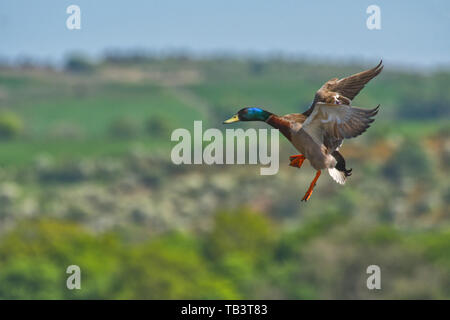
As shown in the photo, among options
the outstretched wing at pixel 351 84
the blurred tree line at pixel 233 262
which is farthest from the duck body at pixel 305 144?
the blurred tree line at pixel 233 262

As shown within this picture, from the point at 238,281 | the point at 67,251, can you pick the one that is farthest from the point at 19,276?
the point at 238,281

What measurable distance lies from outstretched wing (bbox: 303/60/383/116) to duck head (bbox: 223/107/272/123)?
380 millimetres

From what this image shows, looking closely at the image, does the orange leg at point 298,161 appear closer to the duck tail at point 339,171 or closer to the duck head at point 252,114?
the duck tail at point 339,171

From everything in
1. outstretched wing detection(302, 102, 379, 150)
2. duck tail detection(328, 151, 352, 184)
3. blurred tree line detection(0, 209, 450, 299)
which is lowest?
duck tail detection(328, 151, 352, 184)

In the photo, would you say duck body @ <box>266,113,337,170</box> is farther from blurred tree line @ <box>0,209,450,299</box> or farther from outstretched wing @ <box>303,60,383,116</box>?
blurred tree line @ <box>0,209,450,299</box>

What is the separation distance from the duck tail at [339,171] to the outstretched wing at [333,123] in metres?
0.09

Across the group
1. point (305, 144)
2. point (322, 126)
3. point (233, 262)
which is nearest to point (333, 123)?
point (322, 126)

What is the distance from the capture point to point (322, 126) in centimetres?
797

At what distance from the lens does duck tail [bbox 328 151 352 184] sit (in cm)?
779

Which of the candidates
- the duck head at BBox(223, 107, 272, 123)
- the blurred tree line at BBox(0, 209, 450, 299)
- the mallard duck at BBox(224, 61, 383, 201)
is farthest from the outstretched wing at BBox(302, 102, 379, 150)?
the blurred tree line at BBox(0, 209, 450, 299)

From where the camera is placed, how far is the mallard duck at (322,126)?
25.4 ft

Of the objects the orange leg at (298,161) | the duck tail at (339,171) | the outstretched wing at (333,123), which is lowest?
the duck tail at (339,171)
